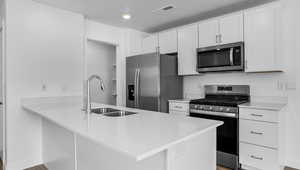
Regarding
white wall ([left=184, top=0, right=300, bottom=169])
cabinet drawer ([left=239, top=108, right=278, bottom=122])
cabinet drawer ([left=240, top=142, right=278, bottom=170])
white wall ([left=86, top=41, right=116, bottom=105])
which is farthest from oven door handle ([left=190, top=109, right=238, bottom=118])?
white wall ([left=86, top=41, right=116, bottom=105])

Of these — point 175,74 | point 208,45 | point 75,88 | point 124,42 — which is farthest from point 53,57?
point 208,45

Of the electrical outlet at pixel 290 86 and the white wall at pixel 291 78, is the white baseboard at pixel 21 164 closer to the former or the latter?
the white wall at pixel 291 78

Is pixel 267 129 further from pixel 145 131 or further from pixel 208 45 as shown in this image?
pixel 145 131

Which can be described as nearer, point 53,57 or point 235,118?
point 235,118

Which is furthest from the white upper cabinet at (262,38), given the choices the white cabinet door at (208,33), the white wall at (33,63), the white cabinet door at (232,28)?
the white wall at (33,63)

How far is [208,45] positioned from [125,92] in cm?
204

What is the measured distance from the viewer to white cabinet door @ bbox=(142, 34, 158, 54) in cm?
386

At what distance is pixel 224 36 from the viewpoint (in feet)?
9.43

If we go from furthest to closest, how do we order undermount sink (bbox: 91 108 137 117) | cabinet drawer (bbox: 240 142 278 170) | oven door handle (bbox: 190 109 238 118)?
oven door handle (bbox: 190 109 238 118) → cabinet drawer (bbox: 240 142 278 170) → undermount sink (bbox: 91 108 137 117)

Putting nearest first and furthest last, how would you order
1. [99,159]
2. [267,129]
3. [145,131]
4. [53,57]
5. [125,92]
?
[145,131], [99,159], [267,129], [53,57], [125,92]

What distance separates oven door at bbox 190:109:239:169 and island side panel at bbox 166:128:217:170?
3.68 ft

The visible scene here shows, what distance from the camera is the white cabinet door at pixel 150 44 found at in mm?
3859

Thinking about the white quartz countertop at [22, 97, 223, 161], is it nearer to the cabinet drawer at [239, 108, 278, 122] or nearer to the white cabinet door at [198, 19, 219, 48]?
the cabinet drawer at [239, 108, 278, 122]

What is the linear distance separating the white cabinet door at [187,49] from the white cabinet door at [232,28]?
0.47 metres
